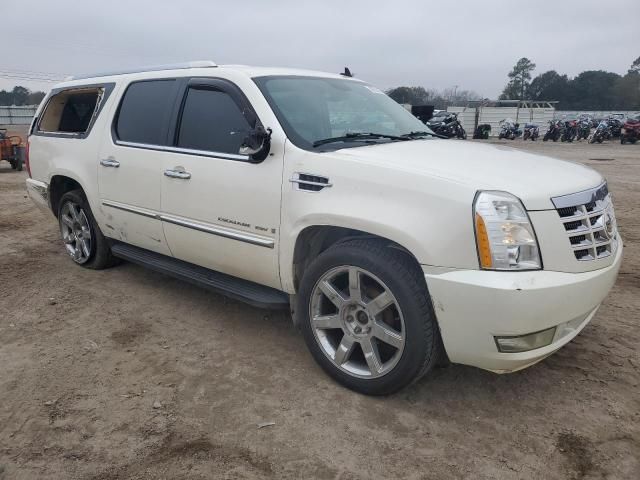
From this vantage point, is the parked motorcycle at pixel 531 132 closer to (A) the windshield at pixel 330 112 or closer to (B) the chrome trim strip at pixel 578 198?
(A) the windshield at pixel 330 112

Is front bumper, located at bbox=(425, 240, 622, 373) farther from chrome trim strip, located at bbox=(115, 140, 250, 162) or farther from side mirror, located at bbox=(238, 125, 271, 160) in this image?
chrome trim strip, located at bbox=(115, 140, 250, 162)

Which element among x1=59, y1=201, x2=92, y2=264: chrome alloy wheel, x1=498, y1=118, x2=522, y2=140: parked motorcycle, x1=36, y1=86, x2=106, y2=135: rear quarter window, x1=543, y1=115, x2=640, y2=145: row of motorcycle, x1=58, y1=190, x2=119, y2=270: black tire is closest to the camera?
x1=36, y1=86, x2=106, y2=135: rear quarter window

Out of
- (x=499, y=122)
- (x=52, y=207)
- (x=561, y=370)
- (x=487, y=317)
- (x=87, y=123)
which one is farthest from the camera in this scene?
(x=499, y=122)

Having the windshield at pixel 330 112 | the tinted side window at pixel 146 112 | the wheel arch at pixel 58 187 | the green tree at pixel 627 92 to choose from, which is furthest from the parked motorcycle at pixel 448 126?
the green tree at pixel 627 92

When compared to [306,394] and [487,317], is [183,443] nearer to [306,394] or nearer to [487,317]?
[306,394]

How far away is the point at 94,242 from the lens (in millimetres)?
5000

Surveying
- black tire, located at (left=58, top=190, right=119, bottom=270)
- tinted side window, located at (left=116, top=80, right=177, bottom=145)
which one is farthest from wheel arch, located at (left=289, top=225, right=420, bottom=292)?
black tire, located at (left=58, top=190, right=119, bottom=270)

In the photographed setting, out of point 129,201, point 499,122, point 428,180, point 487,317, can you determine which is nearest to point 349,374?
point 487,317

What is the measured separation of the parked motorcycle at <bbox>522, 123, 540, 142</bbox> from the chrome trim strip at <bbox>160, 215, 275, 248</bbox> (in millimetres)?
29848

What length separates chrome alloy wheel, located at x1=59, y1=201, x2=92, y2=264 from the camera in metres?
5.05

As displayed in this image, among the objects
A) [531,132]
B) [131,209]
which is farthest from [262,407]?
[531,132]

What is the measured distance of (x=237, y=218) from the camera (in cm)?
337

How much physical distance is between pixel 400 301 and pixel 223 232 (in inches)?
54.5

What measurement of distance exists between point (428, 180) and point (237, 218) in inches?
53.2
